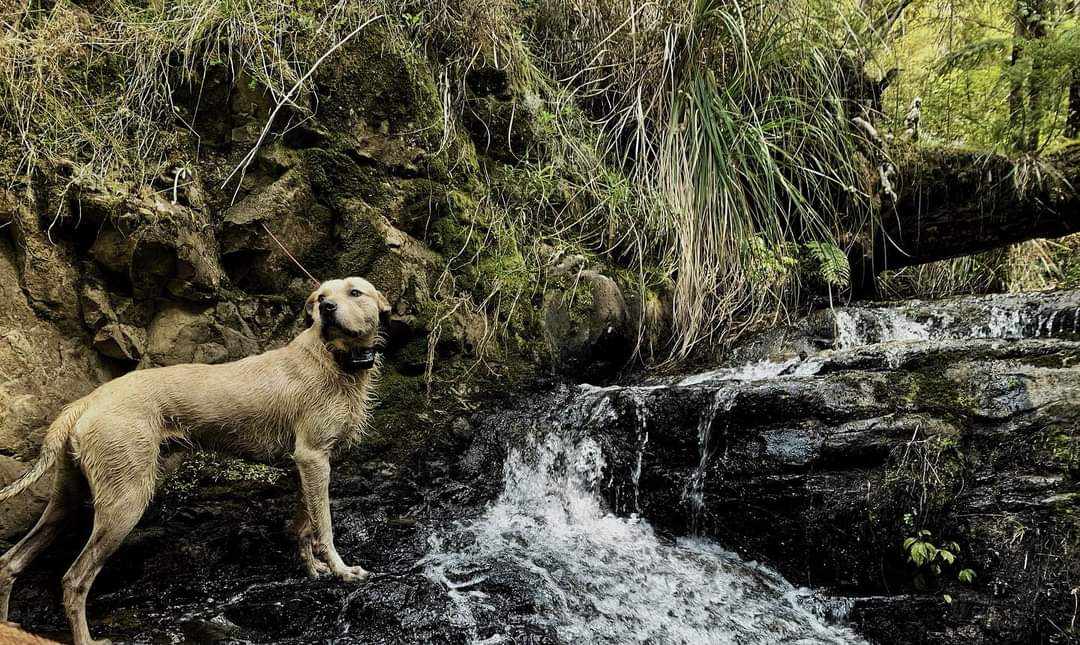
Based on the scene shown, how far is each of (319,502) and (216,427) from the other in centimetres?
62

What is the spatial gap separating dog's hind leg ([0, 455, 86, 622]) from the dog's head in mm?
1239

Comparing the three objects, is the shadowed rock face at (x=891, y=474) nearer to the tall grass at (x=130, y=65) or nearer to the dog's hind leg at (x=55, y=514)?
the dog's hind leg at (x=55, y=514)

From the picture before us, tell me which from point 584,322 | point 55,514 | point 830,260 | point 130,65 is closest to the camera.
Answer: point 55,514

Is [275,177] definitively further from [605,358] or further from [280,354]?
[605,358]

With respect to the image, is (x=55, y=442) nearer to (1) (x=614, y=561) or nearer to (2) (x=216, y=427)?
(2) (x=216, y=427)

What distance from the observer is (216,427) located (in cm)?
322

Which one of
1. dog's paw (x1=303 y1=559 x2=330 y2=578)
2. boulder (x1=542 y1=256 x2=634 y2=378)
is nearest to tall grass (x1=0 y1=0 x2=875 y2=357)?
boulder (x1=542 y1=256 x2=634 y2=378)

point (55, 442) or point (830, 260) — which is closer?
point (55, 442)

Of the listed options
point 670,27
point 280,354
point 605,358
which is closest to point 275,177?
point 280,354

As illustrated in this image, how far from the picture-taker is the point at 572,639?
286cm

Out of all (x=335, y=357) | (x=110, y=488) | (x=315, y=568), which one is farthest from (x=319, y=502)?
(x=110, y=488)

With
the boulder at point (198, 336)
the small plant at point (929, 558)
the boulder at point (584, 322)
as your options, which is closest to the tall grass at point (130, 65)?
the boulder at point (198, 336)

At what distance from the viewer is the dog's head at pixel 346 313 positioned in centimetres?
331

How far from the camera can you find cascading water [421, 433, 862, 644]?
3016mm
